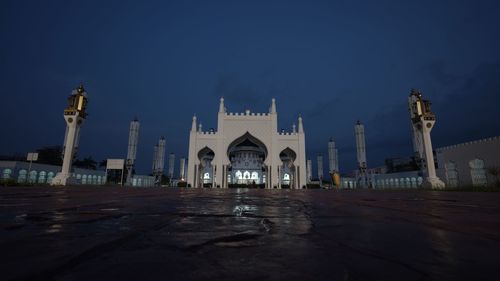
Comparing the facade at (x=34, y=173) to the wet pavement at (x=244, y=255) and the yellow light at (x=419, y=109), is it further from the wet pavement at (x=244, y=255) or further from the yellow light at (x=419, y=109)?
the yellow light at (x=419, y=109)

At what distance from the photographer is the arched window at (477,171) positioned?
2250 cm

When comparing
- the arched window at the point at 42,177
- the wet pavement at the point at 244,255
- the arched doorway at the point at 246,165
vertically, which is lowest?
the wet pavement at the point at 244,255

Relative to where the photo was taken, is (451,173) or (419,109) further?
(451,173)

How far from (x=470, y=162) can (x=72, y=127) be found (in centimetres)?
3445

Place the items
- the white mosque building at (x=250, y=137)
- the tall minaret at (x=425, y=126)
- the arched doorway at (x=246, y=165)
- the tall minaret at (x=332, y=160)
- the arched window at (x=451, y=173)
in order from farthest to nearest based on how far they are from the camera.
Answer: the arched doorway at (x=246, y=165)
the tall minaret at (x=332, y=160)
the white mosque building at (x=250, y=137)
the arched window at (x=451, y=173)
the tall minaret at (x=425, y=126)

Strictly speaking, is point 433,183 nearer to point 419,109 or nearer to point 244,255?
point 419,109

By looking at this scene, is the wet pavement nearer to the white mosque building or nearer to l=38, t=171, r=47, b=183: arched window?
the white mosque building

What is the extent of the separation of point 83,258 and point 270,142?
2869 cm

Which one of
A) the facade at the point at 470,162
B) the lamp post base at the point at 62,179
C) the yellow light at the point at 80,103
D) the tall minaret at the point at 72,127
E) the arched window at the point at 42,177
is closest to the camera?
the lamp post base at the point at 62,179

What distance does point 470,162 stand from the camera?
23641mm

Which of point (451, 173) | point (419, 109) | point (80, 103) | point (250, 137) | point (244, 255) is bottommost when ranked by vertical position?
point (244, 255)

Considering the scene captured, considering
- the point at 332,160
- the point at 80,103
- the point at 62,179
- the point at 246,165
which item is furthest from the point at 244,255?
the point at 246,165

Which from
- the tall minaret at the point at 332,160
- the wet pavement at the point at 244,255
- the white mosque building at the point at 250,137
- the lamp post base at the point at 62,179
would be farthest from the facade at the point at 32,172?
the tall minaret at the point at 332,160

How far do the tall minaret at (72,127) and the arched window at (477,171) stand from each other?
3351 centimetres
